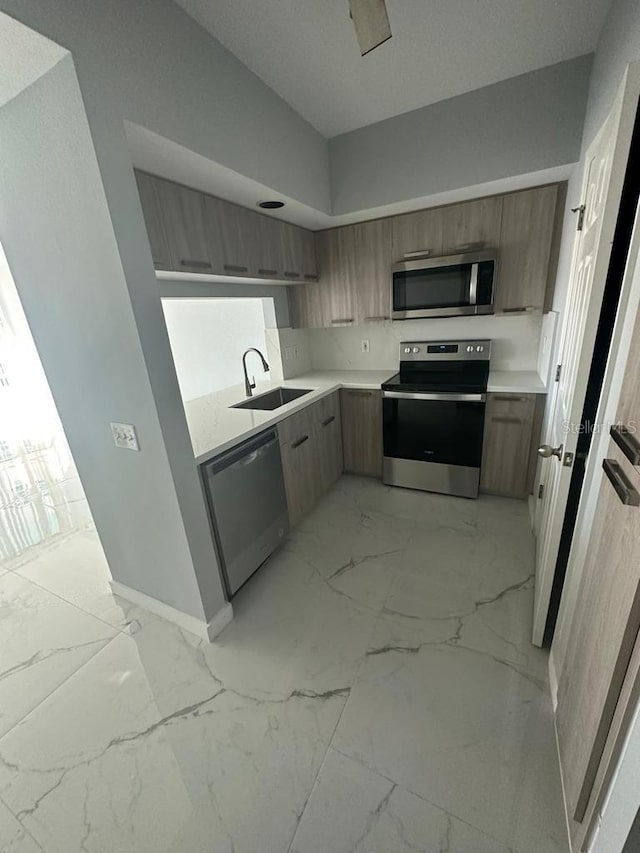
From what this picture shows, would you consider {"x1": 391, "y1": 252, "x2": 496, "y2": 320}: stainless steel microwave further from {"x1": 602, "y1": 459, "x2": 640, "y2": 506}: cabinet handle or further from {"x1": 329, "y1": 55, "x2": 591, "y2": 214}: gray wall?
{"x1": 602, "y1": 459, "x2": 640, "y2": 506}: cabinet handle

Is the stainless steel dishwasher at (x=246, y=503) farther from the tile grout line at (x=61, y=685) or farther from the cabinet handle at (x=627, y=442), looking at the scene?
the cabinet handle at (x=627, y=442)

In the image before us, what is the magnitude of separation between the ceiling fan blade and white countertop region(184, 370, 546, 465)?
1.47 meters

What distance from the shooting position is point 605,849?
801 millimetres

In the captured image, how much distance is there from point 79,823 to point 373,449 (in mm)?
2441

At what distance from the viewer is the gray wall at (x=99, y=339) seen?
1133 mm

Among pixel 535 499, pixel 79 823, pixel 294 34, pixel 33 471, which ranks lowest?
pixel 79 823

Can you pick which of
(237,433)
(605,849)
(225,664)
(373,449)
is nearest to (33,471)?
(237,433)

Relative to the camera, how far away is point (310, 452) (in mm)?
2557

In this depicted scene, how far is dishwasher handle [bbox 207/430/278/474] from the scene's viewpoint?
1.70m

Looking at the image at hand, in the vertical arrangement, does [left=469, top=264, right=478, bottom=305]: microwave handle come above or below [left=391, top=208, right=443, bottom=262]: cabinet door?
below

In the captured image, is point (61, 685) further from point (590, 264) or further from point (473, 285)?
point (473, 285)

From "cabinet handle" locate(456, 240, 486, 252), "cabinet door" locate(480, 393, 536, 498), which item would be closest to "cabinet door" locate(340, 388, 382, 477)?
"cabinet door" locate(480, 393, 536, 498)

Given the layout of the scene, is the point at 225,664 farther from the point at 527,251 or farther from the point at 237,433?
the point at 527,251

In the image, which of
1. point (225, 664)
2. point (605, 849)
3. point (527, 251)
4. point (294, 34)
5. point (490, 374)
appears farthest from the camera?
point (490, 374)
